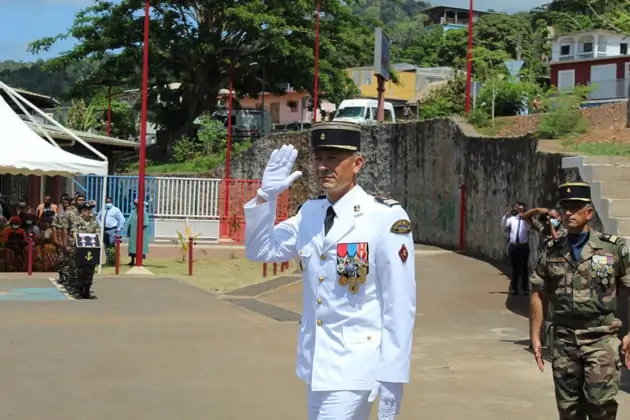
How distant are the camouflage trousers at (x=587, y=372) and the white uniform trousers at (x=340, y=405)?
2.09 meters

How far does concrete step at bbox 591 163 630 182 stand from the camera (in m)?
13.4

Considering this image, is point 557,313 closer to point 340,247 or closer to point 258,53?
point 340,247

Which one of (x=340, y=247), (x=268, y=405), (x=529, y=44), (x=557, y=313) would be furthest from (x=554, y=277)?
(x=529, y=44)

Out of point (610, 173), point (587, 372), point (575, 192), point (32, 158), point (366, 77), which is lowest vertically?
point (587, 372)

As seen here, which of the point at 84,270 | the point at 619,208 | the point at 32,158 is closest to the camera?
the point at 619,208

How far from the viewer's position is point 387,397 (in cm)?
417

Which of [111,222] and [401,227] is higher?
[401,227]

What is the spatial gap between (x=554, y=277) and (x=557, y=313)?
228 millimetres

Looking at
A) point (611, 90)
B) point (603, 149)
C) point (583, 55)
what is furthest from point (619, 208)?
point (583, 55)

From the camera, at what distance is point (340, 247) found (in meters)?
4.39

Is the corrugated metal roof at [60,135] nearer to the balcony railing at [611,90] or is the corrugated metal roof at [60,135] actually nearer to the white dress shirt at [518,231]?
the white dress shirt at [518,231]

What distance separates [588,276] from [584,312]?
225 mm

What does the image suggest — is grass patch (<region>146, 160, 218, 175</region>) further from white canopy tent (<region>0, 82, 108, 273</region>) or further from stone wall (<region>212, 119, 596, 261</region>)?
white canopy tent (<region>0, 82, 108, 273</region>)

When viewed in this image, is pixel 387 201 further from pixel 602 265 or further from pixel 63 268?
pixel 63 268
